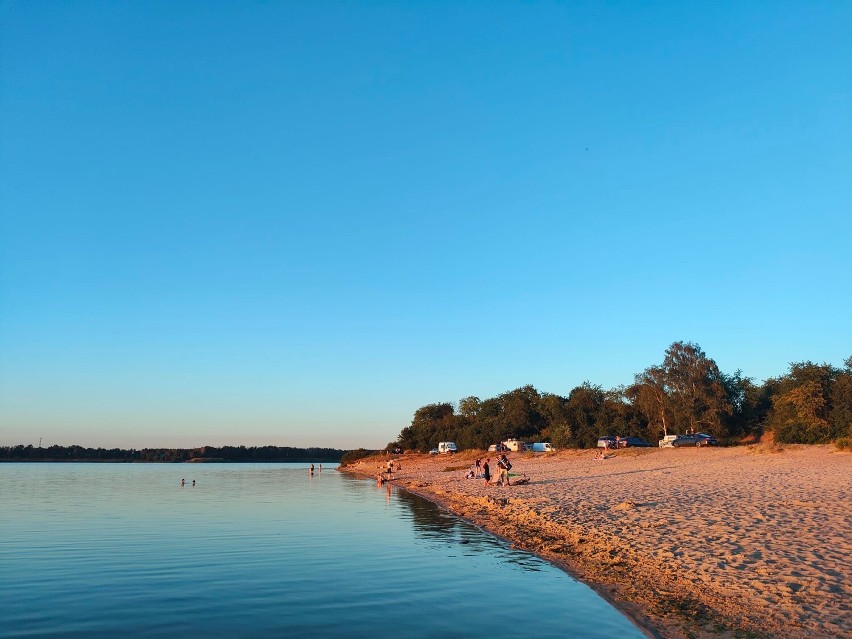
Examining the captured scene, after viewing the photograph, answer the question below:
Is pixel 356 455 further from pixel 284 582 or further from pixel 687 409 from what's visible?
pixel 284 582

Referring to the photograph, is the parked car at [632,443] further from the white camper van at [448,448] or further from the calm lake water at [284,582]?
the calm lake water at [284,582]

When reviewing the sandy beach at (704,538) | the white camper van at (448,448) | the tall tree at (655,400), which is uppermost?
the tall tree at (655,400)

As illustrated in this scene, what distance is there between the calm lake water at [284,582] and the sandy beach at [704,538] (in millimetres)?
1193

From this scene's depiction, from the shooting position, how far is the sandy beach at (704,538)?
1178 cm

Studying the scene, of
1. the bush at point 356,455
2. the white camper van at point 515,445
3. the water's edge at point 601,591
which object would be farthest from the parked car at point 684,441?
the bush at point 356,455

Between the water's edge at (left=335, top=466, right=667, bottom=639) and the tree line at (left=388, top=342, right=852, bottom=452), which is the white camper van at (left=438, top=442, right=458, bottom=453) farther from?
the water's edge at (left=335, top=466, right=667, bottom=639)

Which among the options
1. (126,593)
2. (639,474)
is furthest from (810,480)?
(126,593)

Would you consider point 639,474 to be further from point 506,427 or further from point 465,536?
point 506,427

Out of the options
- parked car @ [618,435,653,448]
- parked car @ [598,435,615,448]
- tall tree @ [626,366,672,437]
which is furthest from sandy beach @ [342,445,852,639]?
tall tree @ [626,366,672,437]

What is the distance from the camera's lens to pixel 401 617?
12820mm

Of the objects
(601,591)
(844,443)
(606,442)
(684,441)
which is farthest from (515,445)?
(601,591)

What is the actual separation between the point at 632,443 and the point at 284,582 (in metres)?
64.4

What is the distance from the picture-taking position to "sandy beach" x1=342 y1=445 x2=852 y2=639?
11781 millimetres

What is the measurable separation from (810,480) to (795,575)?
1967 centimetres
